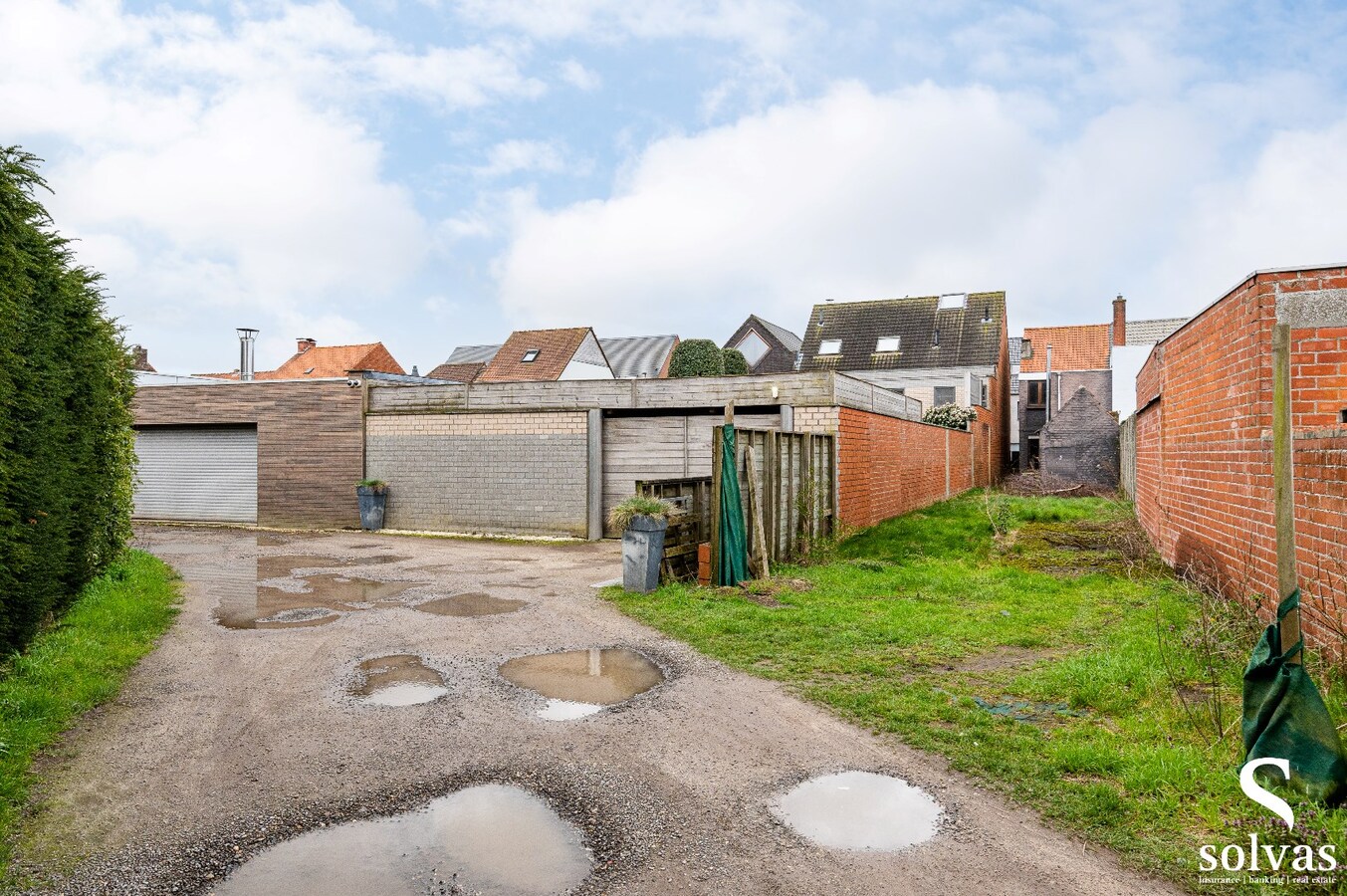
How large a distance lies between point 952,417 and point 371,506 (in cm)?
1840

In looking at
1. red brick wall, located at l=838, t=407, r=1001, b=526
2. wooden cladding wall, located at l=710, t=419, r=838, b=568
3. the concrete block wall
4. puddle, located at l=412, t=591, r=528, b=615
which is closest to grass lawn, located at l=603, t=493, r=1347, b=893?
wooden cladding wall, located at l=710, t=419, r=838, b=568

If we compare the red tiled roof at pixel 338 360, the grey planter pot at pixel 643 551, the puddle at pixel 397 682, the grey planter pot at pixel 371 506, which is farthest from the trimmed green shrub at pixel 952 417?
the red tiled roof at pixel 338 360

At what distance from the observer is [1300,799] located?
11.6 ft

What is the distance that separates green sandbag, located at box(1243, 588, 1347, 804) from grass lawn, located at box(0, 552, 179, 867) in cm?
550

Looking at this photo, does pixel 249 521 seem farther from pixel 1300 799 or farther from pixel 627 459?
pixel 1300 799

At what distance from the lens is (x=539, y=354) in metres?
41.0

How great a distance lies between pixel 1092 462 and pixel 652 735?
25175 mm

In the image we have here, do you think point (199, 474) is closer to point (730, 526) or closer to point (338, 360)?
point (730, 526)

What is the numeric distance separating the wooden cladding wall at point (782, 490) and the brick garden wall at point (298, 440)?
35.2ft

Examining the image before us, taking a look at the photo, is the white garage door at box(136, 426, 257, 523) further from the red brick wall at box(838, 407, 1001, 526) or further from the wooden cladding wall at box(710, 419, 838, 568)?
the red brick wall at box(838, 407, 1001, 526)

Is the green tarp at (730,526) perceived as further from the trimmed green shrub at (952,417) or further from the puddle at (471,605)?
the trimmed green shrub at (952,417)

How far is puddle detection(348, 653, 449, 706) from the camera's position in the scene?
567cm

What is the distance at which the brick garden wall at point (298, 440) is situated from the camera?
60.4 ft

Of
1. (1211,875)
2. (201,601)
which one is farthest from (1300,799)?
(201,601)
